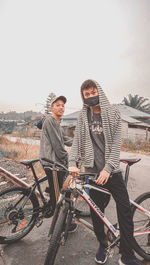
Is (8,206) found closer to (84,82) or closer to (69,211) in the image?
(69,211)

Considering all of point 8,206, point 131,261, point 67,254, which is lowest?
point 67,254

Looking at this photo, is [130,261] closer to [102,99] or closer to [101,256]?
[101,256]

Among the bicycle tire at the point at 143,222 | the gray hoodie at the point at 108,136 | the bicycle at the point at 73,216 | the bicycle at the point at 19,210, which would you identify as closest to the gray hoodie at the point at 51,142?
the bicycle at the point at 19,210

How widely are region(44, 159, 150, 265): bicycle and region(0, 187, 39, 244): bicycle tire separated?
0.61 meters

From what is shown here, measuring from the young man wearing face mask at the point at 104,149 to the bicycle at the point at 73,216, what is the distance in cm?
12

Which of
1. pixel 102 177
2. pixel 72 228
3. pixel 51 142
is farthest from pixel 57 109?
pixel 72 228

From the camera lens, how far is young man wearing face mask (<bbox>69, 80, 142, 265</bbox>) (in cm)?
153

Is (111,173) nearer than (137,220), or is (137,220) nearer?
(111,173)

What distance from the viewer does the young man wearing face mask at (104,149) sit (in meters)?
1.53

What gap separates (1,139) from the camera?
11094mm

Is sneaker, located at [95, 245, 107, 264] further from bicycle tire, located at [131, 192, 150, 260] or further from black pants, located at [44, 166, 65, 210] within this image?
black pants, located at [44, 166, 65, 210]

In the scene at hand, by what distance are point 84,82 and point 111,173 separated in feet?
3.48

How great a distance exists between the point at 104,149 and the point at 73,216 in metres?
0.87

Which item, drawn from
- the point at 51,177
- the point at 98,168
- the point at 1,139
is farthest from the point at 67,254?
the point at 1,139
